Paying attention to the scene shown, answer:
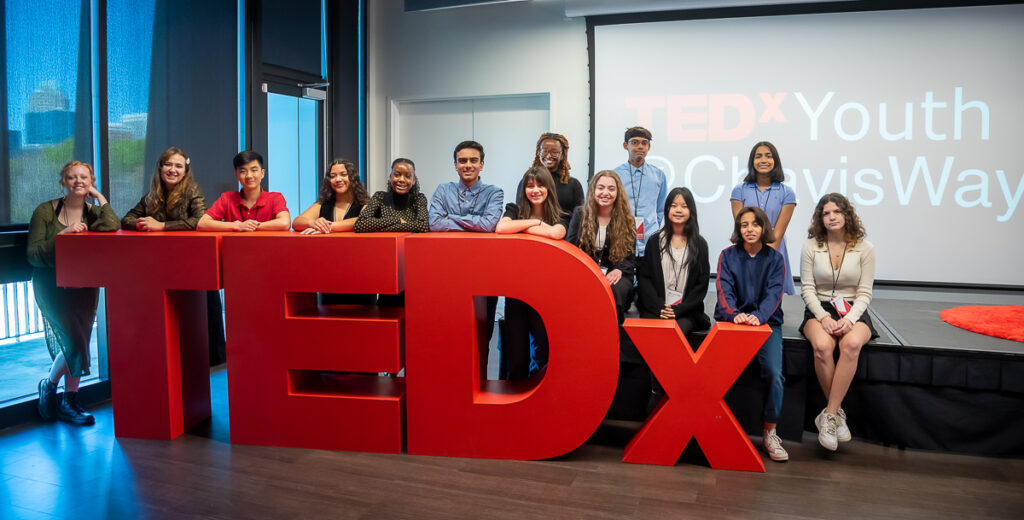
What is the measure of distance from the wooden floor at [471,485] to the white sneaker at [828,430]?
3.1 inches

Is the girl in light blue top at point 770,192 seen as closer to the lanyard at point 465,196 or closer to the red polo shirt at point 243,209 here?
the lanyard at point 465,196

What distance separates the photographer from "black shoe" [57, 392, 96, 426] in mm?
3478

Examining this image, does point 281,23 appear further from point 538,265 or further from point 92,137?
point 538,265

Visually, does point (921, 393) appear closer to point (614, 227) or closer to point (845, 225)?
point (845, 225)

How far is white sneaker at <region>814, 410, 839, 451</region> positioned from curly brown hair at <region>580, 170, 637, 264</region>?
1188 millimetres

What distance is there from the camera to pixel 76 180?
344 cm

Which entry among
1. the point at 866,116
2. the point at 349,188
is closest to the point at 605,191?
the point at 349,188

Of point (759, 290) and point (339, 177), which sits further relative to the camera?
point (339, 177)

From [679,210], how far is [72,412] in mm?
3356

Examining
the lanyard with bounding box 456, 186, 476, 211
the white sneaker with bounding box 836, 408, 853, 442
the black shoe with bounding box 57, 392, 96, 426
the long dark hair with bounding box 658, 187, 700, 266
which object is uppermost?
the lanyard with bounding box 456, 186, 476, 211

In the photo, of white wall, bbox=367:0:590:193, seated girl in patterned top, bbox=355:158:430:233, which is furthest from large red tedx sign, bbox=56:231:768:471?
white wall, bbox=367:0:590:193

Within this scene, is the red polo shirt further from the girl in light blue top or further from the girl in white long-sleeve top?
the girl in white long-sleeve top

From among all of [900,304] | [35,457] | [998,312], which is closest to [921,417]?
→ [998,312]

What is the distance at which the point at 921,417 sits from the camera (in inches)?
122
